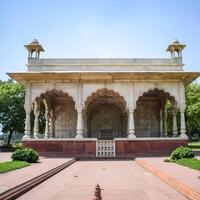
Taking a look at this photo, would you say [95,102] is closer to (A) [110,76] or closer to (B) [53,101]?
(B) [53,101]

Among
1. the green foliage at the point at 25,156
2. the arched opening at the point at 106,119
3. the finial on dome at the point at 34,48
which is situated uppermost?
the finial on dome at the point at 34,48

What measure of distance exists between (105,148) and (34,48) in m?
7.96

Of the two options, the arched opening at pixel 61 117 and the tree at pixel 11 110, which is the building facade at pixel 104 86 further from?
the tree at pixel 11 110

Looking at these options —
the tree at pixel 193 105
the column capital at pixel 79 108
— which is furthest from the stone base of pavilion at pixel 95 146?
the tree at pixel 193 105

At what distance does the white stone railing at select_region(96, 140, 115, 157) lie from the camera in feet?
61.9

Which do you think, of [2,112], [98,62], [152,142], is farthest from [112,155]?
[2,112]

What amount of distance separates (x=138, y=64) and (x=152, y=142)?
5.00m

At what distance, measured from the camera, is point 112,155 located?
61.8ft

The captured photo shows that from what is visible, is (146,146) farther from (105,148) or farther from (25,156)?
(25,156)

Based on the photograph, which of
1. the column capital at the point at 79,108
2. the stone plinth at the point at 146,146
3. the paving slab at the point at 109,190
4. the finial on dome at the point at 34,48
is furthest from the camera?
the finial on dome at the point at 34,48

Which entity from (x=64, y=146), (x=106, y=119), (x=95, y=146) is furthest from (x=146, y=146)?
(x=106, y=119)

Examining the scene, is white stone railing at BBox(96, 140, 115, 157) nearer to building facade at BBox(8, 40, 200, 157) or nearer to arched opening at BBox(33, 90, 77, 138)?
building facade at BBox(8, 40, 200, 157)

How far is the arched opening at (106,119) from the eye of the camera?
24.0 meters

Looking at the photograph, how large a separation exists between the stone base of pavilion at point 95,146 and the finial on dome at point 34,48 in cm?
572
